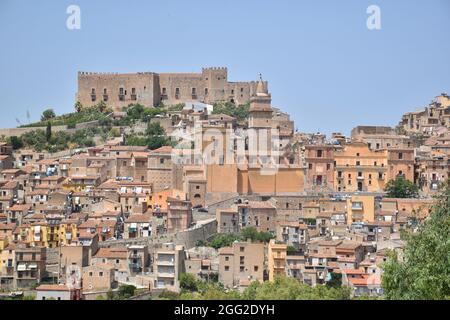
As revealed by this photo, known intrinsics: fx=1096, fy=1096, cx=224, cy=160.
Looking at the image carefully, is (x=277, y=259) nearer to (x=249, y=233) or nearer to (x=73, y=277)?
(x=249, y=233)

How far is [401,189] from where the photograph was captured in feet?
79.9

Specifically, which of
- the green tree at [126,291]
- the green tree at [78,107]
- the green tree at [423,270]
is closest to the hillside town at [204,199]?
the green tree at [126,291]

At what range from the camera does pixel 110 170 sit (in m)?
26.2

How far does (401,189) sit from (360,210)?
2.26 m

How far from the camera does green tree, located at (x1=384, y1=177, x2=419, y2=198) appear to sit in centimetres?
2422

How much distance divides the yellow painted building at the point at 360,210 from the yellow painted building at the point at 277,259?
324cm

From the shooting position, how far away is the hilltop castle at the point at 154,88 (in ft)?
110

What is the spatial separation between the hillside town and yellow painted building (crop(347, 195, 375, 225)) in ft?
0.10

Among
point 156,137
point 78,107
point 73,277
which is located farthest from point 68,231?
point 78,107

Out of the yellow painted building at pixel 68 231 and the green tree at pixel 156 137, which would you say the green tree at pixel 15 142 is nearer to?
the green tree at pixel 156 137

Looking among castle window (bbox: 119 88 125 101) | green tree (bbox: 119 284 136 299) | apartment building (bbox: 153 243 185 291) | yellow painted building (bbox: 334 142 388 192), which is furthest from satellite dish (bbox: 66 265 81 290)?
castle window (bbox: 119 88 125 101)

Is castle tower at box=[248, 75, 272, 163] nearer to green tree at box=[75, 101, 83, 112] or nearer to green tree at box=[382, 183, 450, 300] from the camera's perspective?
green tree at box=[75, 101, 83, 112]
